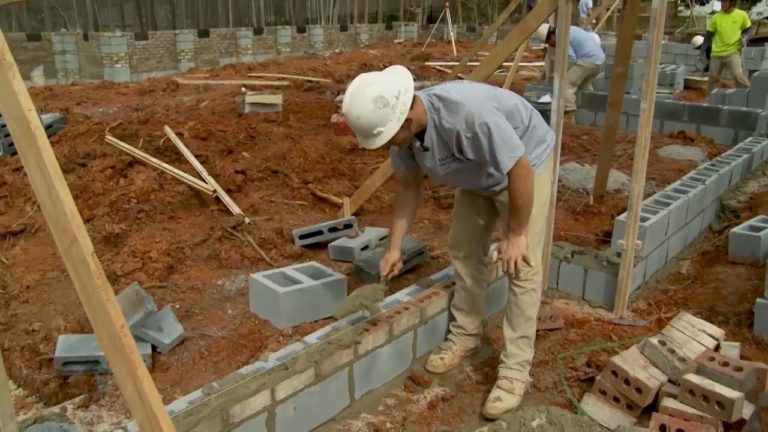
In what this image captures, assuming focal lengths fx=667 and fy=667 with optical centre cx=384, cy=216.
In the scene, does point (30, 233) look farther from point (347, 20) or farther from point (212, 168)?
point (347, 20)

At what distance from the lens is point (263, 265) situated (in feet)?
14.9

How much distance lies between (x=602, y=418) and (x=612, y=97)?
2.09 m

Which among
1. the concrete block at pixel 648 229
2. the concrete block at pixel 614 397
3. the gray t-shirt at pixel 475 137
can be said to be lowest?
the concrete block at pixel 614 397

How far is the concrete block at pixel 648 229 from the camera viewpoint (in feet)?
13.3

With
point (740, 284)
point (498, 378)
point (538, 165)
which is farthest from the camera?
point (740, 284)

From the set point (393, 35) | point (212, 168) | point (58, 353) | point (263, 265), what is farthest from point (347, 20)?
point (58, 353)

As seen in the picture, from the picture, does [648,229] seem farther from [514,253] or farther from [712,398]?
[514,253]

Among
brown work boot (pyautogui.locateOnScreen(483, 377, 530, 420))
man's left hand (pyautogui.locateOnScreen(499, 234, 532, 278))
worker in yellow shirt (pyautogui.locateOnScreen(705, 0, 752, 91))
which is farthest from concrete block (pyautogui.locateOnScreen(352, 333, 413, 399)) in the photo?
worker in yellow shirt (pyautogui.locateOnScreen(705, 0, 752, 91))

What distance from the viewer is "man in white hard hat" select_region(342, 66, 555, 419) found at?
2588 millimetres

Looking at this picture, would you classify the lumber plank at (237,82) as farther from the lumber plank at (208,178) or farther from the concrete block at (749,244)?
the concrete block at (749,244)

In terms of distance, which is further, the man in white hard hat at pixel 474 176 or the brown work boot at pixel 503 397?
the brown work boot at pixel 503 397

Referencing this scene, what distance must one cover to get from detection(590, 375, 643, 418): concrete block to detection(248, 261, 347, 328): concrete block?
4.72 ft

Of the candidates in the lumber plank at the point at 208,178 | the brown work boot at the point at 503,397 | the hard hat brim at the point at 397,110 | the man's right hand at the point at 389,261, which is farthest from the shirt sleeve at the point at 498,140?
the lumber plank at the point at 208,178

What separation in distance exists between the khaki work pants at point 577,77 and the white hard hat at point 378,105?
5.97m
